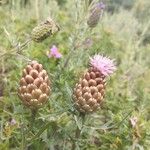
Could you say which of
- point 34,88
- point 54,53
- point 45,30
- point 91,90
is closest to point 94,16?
point 54,53

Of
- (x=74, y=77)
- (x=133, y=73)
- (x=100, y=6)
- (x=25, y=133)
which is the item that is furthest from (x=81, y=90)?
(x=133, y=73)

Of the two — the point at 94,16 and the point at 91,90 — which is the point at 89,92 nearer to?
the point at 91,90

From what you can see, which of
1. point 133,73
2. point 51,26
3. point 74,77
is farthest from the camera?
point 133,73

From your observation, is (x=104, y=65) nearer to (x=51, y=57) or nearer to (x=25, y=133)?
(x=25, y=133)

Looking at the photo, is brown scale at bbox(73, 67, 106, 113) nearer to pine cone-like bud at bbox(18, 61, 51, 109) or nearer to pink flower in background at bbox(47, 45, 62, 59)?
pine cone-like bud at bbox(18, 61, 51, 109)

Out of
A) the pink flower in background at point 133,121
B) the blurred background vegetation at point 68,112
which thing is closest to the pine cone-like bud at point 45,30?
the blurred background vegetation at point 68,112

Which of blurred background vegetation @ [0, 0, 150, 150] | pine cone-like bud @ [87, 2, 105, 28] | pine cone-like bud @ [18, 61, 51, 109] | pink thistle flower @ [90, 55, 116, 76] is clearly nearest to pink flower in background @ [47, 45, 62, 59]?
blurred background vegetation @ [0, 0, 150, 150]
